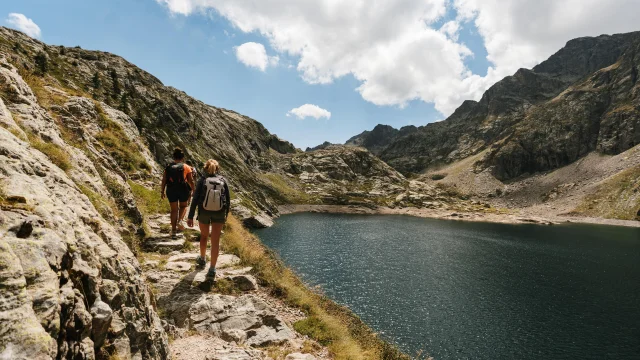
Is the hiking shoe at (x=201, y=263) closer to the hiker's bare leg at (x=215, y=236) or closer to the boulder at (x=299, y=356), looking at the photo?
the hiker's bare leg at (x=215, y=236)

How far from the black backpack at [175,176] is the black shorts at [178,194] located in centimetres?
21

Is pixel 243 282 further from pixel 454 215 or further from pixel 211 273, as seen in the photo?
pixel 454 215

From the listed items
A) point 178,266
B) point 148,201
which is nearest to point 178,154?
point 178,266

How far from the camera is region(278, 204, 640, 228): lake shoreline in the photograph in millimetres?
142750

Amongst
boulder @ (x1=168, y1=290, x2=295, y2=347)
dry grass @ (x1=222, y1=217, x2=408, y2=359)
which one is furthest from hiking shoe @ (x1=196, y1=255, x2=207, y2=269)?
dry grass @ (x1=222, y1=217, x2=408, y2=359)

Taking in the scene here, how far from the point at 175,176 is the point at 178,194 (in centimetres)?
97

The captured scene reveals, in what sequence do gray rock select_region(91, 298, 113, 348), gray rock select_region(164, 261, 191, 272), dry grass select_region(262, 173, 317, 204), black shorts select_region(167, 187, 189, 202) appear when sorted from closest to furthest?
1. gray rock select_region(91, 298, 113, 348)
2. gray rock select_region(164, 261, 191, 272)
3. black shorts select_region(167, 187, 189, 202)
4. dry grass select_region(262, 173, 317, 204)

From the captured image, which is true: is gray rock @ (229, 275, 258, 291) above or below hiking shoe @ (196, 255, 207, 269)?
below

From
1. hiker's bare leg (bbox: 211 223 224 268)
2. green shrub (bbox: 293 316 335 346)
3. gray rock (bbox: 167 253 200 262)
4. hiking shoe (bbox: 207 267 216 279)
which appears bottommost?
green shrub (bbox: 293 316 335 346)

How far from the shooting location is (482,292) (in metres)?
43.9

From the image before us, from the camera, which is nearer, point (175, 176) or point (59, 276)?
point (59, 276)

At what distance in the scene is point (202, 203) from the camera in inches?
475

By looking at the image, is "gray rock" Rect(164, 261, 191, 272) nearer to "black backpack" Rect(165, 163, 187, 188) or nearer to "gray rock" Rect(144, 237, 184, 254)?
"gray rock" Rect(144, 237, 184, 254)

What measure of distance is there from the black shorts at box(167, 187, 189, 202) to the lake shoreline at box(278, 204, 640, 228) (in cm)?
12199
